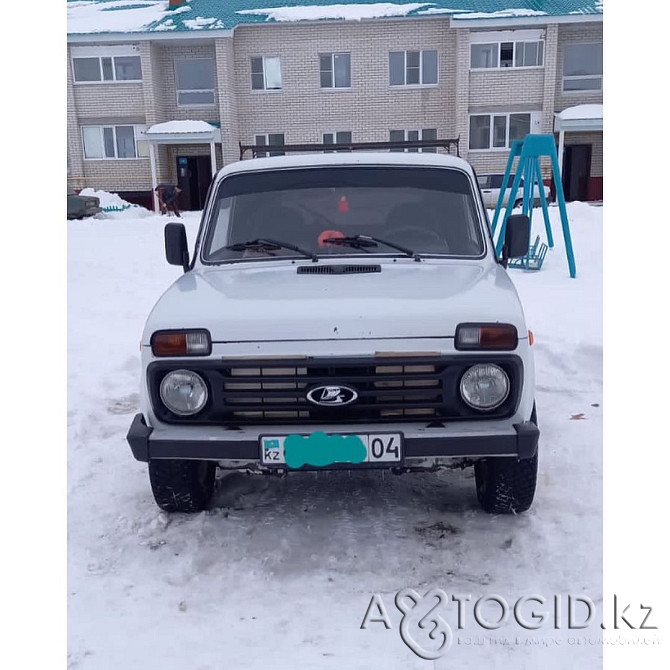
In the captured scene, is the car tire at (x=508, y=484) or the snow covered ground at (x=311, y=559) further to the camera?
the car tire at (x=508, y=484)

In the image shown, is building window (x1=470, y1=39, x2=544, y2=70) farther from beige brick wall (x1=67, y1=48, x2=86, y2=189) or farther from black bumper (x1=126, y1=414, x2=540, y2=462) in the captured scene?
black bumper (x1=126, y1=414, x2=540, y2=462)

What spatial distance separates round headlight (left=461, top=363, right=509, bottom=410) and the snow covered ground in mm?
744

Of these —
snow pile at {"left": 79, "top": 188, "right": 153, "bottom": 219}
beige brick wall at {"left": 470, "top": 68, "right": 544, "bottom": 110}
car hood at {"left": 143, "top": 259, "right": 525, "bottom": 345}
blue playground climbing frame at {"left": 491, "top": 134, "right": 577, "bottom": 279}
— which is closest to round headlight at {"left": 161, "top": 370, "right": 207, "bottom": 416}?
car hood at {"left": 143, "top": 259, "right": 525, "bottom": 345}

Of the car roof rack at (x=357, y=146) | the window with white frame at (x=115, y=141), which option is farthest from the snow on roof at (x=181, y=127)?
the car roof rack at (x=357, y=146)

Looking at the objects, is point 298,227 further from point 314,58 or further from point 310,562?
point 314,58

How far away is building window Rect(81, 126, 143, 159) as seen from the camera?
25750mm

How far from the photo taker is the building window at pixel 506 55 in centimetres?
2431

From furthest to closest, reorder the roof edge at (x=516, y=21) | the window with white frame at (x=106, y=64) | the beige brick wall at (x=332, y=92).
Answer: the window with white frame at (x=106, y=64) → the beige brick wall at (x=332, y=92) → the roof edge at (x=516, y=21)

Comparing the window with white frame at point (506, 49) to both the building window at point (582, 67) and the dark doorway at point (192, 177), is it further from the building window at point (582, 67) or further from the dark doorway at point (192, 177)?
the dark doorway at point (192, 177)

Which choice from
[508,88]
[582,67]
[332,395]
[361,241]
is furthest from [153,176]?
[332,395]

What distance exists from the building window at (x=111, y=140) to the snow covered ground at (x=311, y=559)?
23099mm

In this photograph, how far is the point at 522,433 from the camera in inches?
117

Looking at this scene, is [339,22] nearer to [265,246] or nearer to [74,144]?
[74,144]
